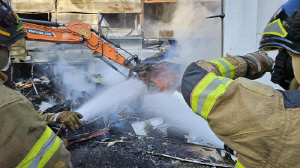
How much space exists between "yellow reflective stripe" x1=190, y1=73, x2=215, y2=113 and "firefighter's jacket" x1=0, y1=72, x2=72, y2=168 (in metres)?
0.83

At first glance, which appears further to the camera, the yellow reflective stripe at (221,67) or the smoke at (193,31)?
the smoke at (193,31)

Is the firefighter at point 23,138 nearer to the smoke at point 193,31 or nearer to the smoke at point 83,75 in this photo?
the smoke at point 83,75

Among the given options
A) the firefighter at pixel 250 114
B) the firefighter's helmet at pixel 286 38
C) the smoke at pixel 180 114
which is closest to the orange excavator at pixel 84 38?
the smoke at pixel 180 114

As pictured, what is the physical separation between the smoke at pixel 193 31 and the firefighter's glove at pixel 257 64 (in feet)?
23.9

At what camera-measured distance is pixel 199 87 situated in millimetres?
954

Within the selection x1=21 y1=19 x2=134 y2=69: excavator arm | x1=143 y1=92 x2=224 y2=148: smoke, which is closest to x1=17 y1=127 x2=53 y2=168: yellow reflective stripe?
x1=143 y1=92 x2=224 y2=148: smoke

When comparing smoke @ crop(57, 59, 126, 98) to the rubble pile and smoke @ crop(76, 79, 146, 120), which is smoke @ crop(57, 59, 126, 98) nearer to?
smoke @ crop(76, 79, 146, 120)

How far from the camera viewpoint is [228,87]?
0.87 m

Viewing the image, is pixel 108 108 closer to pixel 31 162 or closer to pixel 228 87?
pixel 31 162

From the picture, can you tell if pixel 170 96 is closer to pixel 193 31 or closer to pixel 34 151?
pixel 34 151

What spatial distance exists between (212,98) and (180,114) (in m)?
3.55

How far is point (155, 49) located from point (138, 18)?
208 cm

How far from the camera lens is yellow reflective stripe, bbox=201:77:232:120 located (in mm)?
875

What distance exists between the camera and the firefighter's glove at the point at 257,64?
135 cm
